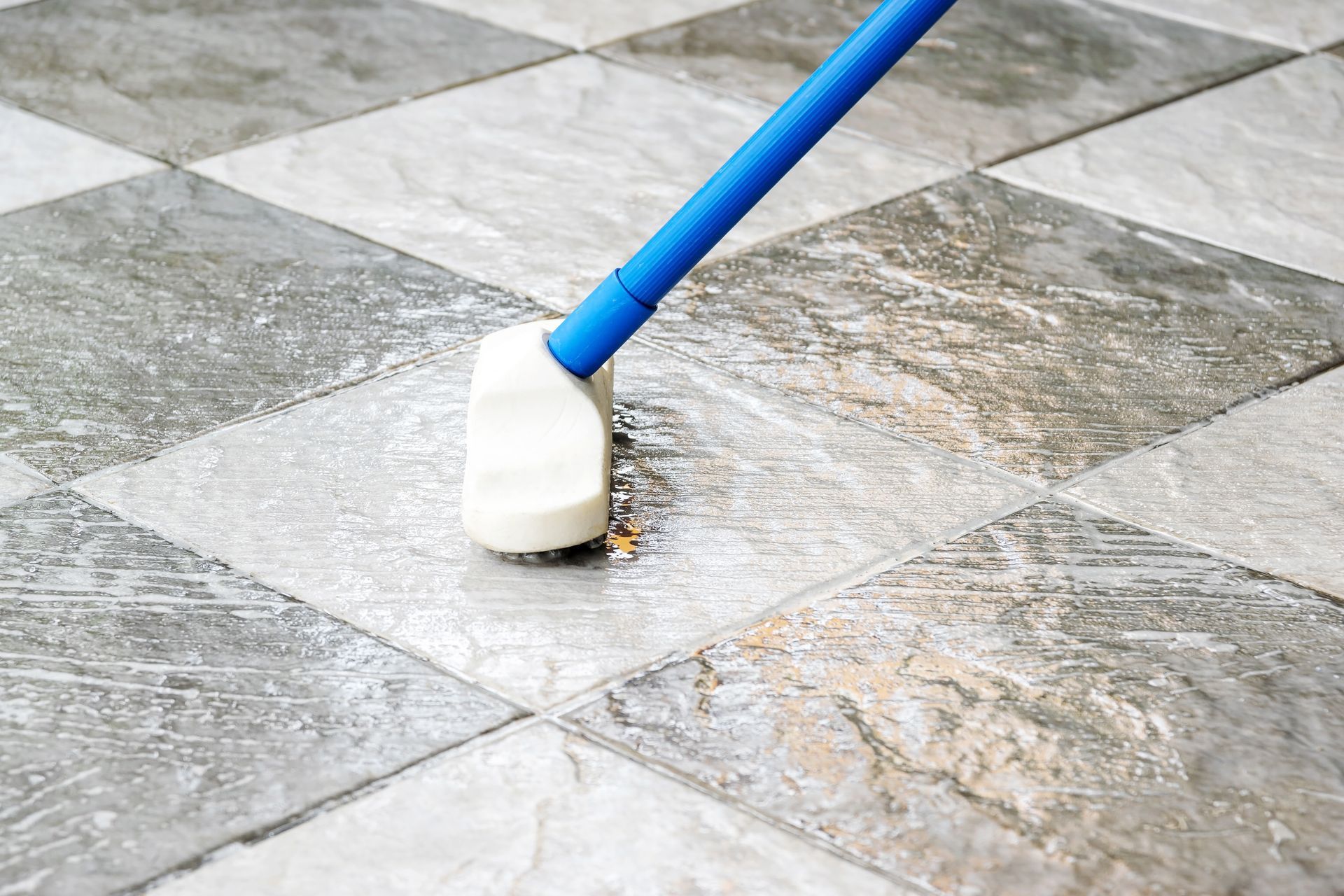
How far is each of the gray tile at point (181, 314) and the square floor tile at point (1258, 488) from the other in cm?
65

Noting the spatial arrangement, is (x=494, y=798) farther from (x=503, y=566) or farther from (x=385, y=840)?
(x=503, y=566)

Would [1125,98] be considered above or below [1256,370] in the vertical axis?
above

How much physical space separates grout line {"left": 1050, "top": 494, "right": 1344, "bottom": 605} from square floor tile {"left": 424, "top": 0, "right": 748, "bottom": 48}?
1.29m

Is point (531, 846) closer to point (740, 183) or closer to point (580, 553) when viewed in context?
point (580, 553)

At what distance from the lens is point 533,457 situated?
3.98ft

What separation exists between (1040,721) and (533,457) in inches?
16.9

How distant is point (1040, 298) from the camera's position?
5.54 feet

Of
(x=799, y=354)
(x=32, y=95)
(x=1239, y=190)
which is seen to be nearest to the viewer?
(x=799, y=354)

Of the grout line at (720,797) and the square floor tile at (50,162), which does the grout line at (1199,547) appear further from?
the square floor tile at (50,162)

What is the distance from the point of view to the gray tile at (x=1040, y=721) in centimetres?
98

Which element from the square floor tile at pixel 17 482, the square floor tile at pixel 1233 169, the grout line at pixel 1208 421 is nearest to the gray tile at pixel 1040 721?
the grout line at pixel 1208 421

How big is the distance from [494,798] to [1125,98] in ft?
5.25

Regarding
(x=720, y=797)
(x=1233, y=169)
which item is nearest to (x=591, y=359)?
(x=720, y=797)

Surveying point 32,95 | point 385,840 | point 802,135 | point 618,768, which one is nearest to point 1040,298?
point 802,135
